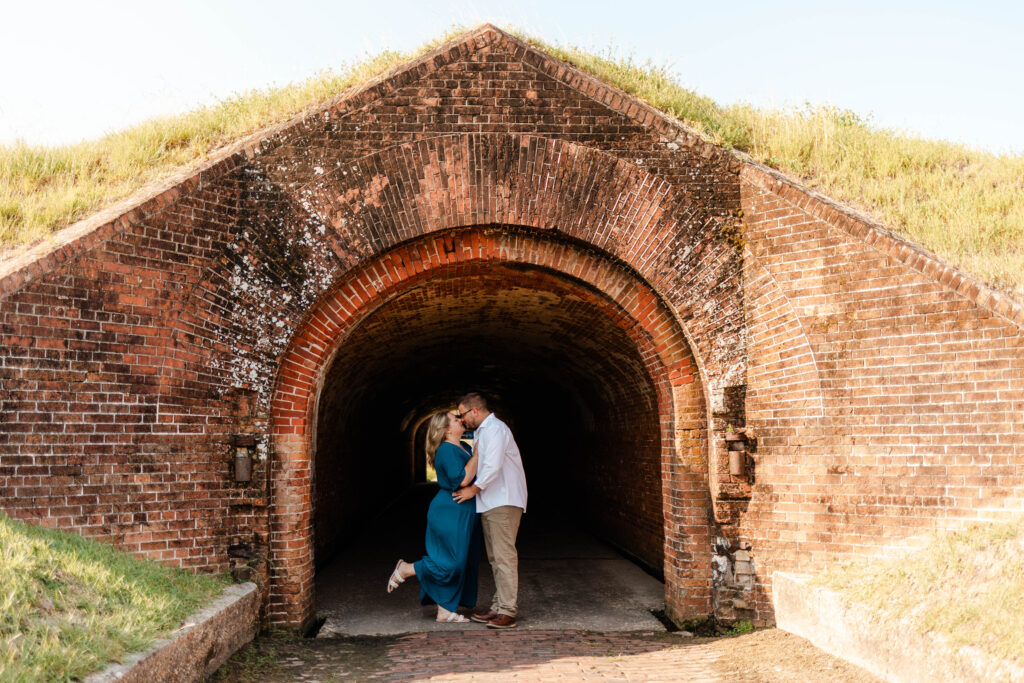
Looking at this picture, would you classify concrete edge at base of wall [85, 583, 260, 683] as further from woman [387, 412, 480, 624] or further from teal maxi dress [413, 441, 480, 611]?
teal maxi dress [413, 441, 480, 611]

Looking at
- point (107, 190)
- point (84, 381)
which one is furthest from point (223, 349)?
point (107, 190)

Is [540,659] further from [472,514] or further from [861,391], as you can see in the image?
[861,391]

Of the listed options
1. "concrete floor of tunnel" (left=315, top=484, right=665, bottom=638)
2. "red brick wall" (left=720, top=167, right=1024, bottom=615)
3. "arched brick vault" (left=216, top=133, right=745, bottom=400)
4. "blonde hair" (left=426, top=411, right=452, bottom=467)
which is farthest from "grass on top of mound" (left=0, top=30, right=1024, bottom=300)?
"concrete floor of tunnel" (left=315, top=484, right=665, bottom=638)

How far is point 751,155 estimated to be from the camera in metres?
8.30

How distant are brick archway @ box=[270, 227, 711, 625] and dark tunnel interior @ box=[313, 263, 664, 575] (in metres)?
0.25

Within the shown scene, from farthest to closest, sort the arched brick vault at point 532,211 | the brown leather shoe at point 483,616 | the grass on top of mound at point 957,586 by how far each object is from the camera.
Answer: the brown leather shoe at point 483,616
the arched brick vault at point 532,211
the grass on top of mound at point 957,586

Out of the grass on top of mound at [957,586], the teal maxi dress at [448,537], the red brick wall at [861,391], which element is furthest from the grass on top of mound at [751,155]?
the teal maxi dress at [448,537]

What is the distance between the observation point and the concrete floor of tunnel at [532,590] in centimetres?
735

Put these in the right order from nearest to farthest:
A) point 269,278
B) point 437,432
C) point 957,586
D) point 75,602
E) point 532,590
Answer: point 75,602, point 957,586, point 269,278, point 437,432, point 532,590

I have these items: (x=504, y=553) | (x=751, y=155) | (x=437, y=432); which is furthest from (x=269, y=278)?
(x=751, y=155)

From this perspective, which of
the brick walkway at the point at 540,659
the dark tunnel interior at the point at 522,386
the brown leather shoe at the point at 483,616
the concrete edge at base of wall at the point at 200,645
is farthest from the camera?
the dark tunnel interior at the point at 522,386

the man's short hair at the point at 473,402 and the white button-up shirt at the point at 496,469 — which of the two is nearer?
the white button-up shirt at the point at 496,469

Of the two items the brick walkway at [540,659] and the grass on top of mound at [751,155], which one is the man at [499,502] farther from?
the grass on top of mound at [751,155]

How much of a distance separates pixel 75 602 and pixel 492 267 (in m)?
4.75
